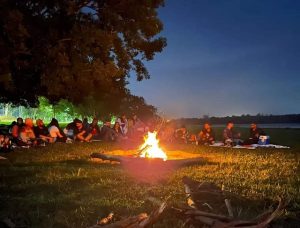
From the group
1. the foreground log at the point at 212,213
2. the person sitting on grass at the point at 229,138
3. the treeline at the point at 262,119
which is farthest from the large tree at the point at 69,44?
the treeline at the point at 262,119

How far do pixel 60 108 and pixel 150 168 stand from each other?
60.9 metres

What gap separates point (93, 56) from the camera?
24219 millimetres

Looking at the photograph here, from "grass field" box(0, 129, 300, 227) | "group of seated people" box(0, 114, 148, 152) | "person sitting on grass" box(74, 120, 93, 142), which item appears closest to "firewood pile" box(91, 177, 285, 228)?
"grass field" box(0, 129, 300, 227)

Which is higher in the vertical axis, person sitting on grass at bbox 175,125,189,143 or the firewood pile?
person sitting on grass at bbox 175,125,189,143

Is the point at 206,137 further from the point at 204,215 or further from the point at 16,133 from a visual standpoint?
the point at 204,215

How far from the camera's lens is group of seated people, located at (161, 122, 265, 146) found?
2174cm

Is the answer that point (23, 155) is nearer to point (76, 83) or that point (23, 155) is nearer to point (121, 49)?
point (76, 83)

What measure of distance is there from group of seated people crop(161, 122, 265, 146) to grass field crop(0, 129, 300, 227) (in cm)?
657

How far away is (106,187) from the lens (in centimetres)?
955

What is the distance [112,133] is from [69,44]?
18.4ft

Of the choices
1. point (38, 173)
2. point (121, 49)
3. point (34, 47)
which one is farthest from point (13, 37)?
point (38, 173)

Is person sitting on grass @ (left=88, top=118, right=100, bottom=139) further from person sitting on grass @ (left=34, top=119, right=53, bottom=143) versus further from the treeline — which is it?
the treeline

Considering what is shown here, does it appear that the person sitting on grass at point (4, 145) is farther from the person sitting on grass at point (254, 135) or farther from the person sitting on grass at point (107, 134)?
the person sitting on grass at point (254, 135)

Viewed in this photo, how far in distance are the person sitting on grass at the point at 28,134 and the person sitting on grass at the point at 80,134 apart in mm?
3036
